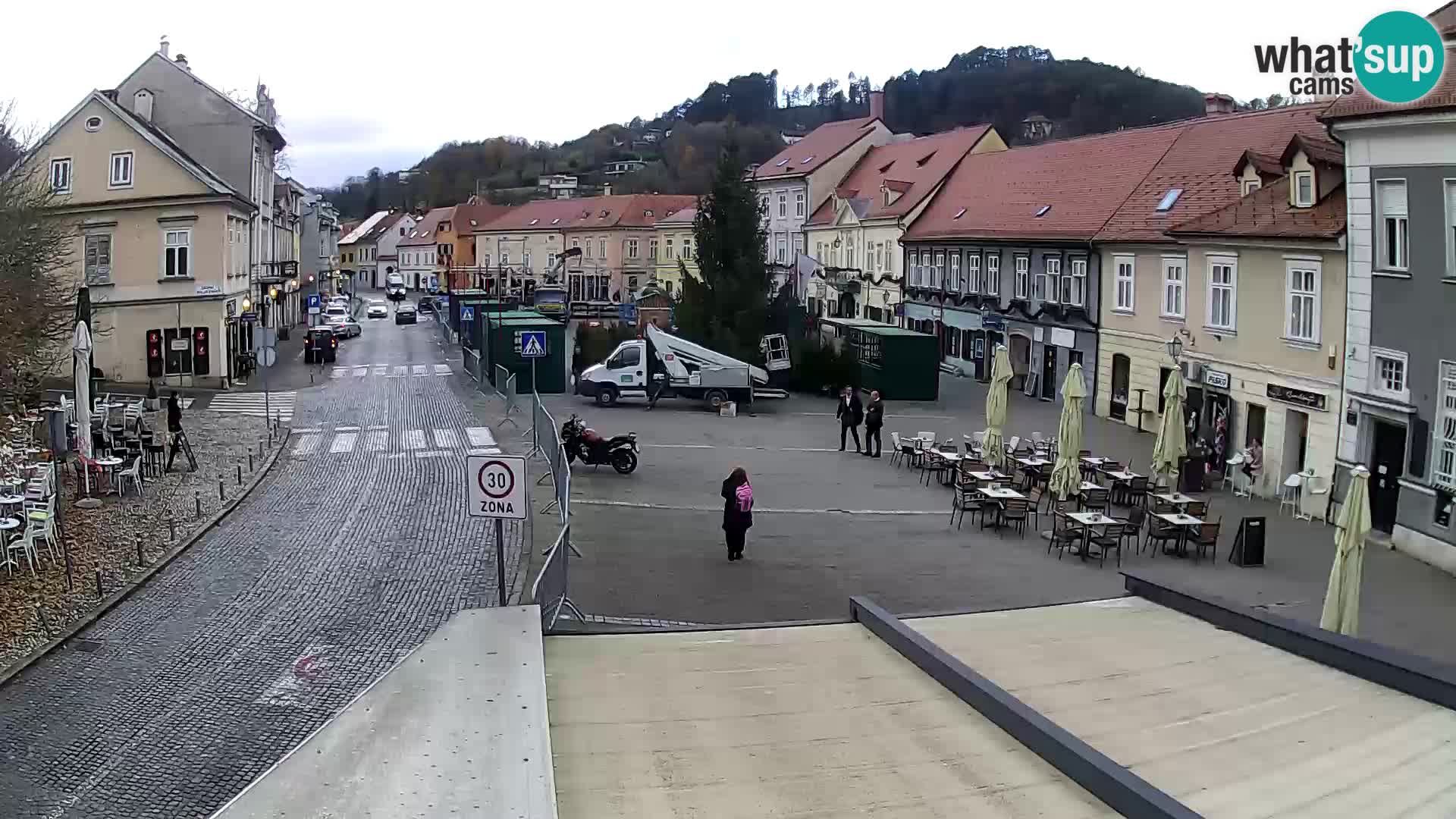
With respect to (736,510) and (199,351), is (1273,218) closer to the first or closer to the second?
(736,510)

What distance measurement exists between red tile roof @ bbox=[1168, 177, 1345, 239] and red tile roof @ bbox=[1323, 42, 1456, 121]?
2.66 metres

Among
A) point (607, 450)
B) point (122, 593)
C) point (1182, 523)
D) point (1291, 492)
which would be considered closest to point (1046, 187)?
point (1291, 492)

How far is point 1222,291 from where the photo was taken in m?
28.6

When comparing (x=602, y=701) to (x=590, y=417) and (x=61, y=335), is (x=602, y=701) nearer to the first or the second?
(x=61, y=335)

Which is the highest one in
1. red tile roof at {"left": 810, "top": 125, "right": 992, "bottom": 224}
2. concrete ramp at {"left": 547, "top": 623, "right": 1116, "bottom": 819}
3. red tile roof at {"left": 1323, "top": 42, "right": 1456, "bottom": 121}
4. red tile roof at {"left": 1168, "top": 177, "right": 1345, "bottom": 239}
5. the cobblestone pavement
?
→ red tile roof at {"left": 810, "top": 125, "right": 992, "bottom": 224}

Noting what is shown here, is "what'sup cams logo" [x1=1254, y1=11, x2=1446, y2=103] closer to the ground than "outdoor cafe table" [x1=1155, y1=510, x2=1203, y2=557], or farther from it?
farther from it

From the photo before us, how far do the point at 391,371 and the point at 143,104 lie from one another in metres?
15.6

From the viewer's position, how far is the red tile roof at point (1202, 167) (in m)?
33.2

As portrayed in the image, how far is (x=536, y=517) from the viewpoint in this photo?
69.7ft

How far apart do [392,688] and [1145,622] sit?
6.62 meters

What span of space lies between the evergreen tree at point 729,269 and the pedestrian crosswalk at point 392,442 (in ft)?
43.5

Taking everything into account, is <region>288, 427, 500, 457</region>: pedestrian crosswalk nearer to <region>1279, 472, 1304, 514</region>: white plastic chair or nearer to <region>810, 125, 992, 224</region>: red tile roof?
<region>1279, 472, 1304, 514</region>: white plastic chair

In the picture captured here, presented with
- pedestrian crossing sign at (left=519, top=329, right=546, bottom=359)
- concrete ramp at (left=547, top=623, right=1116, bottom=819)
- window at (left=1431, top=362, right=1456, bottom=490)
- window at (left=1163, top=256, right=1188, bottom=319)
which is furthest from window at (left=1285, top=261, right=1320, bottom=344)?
concrete ramp at (left=547, top=623, right=1116, bottom=819)

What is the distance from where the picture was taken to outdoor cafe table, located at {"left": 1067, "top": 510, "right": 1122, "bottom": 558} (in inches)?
752
